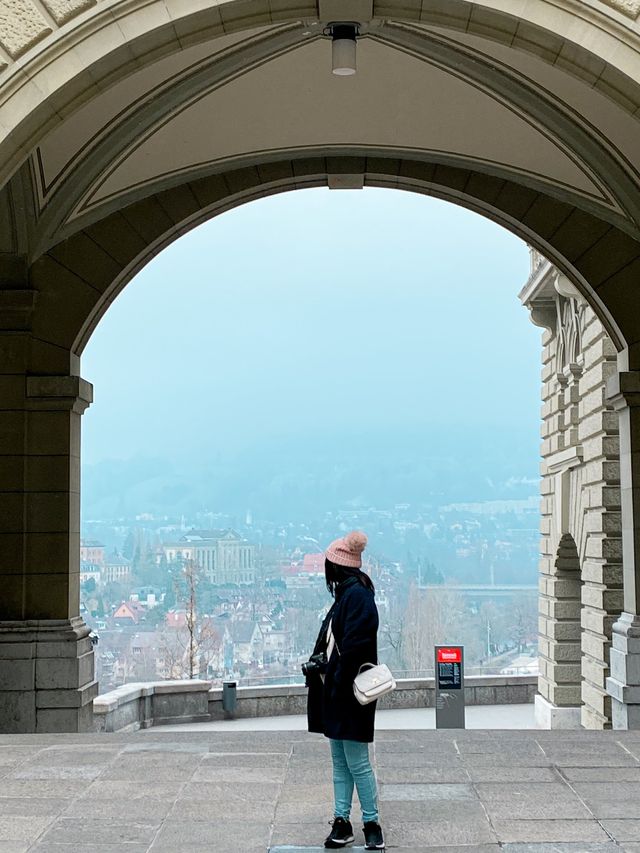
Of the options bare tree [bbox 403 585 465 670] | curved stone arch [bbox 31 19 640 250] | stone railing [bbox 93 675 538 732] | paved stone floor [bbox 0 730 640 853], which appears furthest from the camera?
bare tree [bbox 403 585 465 670]

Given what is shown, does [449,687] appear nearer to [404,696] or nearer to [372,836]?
[404,696]

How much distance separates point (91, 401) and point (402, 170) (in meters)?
4.37

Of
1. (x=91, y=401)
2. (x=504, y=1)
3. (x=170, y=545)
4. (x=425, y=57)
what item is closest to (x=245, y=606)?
(x=170, y=545)

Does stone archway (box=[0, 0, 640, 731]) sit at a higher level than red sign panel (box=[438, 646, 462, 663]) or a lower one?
higher

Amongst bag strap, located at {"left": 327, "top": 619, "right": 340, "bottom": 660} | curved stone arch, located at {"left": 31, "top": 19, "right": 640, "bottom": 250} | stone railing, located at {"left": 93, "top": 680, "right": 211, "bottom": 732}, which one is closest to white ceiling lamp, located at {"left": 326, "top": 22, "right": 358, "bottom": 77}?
curved stone arch, located at {"left": 31, "top": 19, "right": 640, "bottom": 250}

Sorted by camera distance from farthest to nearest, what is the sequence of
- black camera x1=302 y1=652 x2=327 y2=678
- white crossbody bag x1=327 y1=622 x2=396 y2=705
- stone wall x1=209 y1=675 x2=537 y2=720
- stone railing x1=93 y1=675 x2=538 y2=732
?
1. stone wall x1=209 y1=675 x2=537 y2=720
2. stone railing x1=93 y1=675 x2=538 y2=732
3. black camera x1=302 y1=652 x2=327 y2=678
4. white crossbody bag x1=327 y1=622 x2=396 y2=705

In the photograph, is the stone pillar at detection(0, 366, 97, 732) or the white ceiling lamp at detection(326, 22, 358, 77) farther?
the stone pillar at detection(0, 366, 97, 732)

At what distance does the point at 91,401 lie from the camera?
1343cm

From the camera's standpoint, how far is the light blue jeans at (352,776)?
19.7ft

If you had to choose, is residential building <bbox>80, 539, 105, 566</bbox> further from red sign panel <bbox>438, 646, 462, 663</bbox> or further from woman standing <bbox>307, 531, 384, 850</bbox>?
woman standing <bbox>307, 531, 384, 850</bbox>

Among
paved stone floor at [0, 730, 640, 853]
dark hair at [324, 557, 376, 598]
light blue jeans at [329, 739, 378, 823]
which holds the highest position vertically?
dark hair at [324, 557, 376, 598]

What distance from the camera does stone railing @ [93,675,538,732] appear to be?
17.2m

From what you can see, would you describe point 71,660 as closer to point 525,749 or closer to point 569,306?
point 525,749

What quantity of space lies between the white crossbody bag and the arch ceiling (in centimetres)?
524
